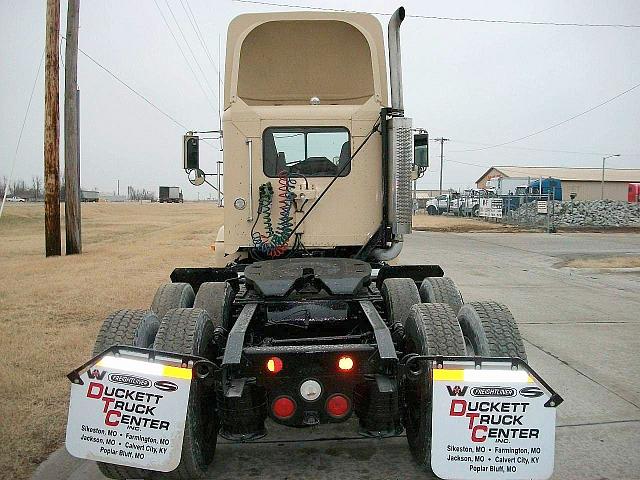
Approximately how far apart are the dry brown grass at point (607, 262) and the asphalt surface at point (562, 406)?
2212mm

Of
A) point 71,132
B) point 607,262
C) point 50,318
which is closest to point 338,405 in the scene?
point 50,318

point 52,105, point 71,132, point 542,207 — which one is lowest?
point 542,207

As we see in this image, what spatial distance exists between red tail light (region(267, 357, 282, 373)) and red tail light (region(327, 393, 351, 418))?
0.33m

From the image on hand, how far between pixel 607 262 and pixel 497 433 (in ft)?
51.0

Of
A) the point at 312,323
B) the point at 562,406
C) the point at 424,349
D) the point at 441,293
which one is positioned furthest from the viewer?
the point at 562,406

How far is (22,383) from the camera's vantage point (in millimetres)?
5672

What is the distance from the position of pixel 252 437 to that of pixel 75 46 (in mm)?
17145

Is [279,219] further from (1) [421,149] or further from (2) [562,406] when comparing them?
(2) [562,406]

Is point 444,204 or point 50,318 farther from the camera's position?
point 444,204

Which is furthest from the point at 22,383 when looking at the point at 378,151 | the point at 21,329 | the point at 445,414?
the point at 445,414

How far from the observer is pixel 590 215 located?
3644cm

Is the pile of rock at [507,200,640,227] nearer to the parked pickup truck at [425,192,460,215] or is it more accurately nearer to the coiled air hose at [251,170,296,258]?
the parked pickup truck at [425,192,460,215]

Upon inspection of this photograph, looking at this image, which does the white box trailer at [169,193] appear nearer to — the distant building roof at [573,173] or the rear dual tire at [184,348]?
the distant building roof at [573,173]

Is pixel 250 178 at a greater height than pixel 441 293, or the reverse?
pixel 250 178
